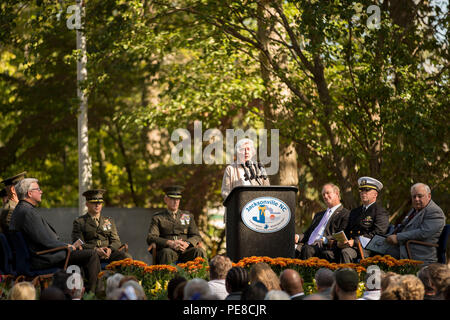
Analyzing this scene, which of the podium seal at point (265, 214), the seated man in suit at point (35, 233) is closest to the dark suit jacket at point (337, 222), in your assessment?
the podium seal at point (265, 214)

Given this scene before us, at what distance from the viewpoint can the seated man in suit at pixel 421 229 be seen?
8.55m

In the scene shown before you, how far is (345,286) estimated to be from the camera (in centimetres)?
515

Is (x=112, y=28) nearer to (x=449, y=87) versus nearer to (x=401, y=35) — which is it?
(x=401, y=35)

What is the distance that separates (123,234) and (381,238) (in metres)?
8.77

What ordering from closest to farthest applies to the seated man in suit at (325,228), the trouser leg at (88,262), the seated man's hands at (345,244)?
the trouser leg at (88,262), the seated man's hands at (345,244), the seated man in suit at (325,228)

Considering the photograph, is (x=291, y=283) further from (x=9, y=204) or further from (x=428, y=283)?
(x=9, y=204)

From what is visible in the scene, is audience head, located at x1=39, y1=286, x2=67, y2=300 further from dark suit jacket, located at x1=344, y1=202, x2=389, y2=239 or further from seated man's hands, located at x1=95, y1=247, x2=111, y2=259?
dark suit jacket, located at x1=344, y1=202, x2=389, y2=239

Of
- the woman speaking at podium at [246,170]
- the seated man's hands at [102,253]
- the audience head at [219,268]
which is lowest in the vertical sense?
the seated man's hands at [102,253]

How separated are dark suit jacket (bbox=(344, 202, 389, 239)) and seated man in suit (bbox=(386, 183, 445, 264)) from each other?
0.42 m

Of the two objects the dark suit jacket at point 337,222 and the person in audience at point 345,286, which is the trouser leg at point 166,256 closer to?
the dark suit jacket at point 337,222

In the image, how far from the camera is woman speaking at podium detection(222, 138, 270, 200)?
881 centimetres

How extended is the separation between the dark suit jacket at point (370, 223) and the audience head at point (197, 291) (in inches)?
179
